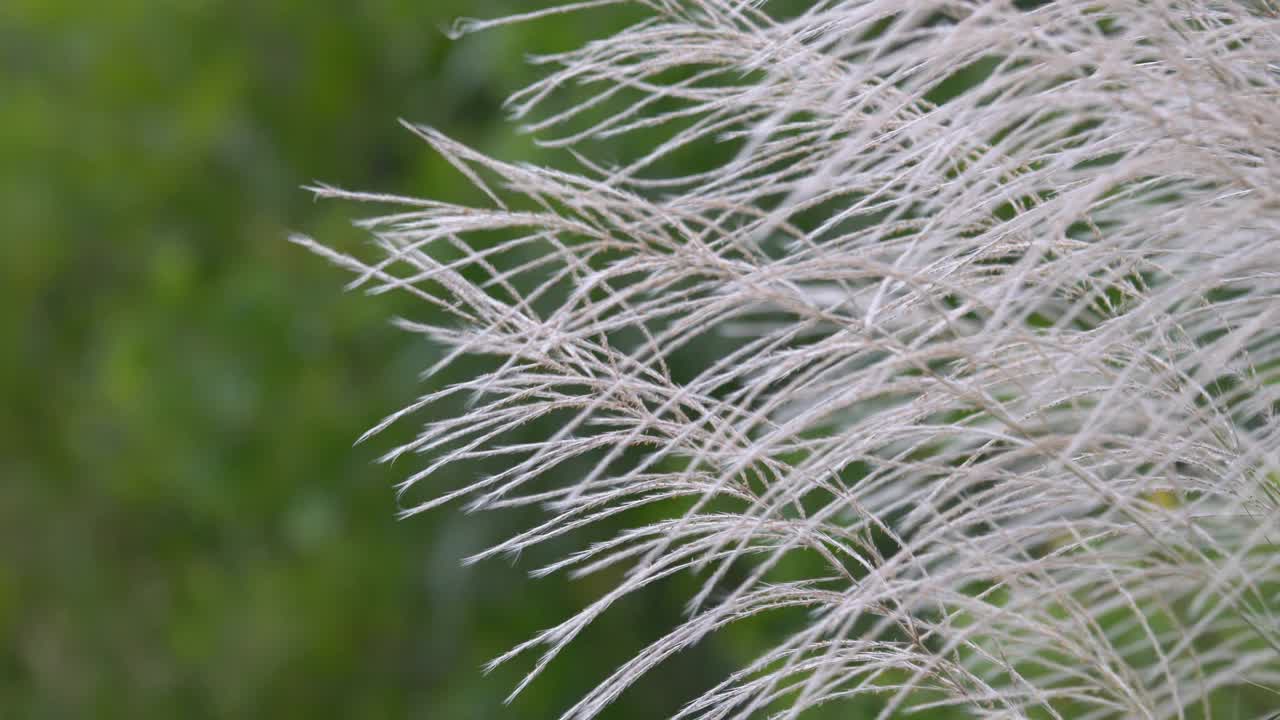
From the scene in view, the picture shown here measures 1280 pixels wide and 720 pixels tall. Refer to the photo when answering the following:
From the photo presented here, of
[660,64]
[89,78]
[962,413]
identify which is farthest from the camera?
[89,78]

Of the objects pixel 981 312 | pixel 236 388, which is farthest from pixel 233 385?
pixel 981 312

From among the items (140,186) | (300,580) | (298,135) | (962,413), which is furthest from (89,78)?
(962,413)

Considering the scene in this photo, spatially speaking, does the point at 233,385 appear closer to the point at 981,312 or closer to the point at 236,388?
the point at 236,388

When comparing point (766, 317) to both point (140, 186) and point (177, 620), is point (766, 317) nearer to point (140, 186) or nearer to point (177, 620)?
point (177, 620)

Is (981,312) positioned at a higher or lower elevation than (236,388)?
higher

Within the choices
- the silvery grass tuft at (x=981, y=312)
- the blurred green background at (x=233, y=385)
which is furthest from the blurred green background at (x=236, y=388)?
the silvery grass tuft at (x=981, y=312)

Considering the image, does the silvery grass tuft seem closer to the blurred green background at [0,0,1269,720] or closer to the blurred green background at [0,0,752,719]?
the blurred green background at [0,0,1269,720]

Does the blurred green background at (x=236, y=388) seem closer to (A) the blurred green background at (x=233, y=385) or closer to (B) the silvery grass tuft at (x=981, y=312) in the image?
(A) the blurred green background at (x=233, y=385)

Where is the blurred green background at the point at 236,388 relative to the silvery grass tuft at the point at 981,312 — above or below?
below

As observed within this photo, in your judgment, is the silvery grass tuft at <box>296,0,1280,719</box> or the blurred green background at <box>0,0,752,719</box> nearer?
the silvery grass tuft at <box>296,0,1280,719</box>

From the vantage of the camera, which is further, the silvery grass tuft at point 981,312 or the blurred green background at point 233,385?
the blurred green background at point 233,385

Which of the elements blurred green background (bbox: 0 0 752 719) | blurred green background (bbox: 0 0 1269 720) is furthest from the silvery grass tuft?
blurred green background (bbox: 0 0 752 719)
